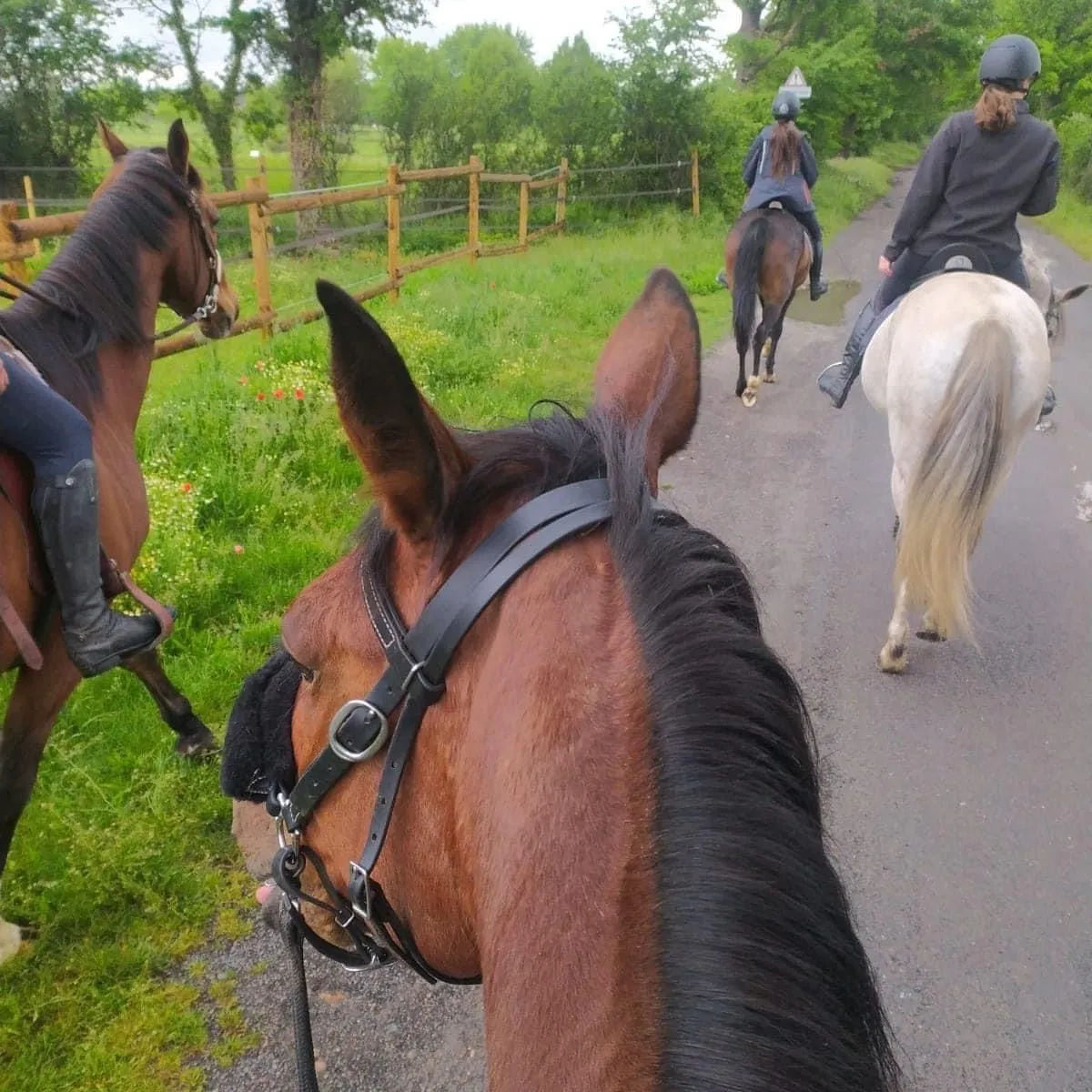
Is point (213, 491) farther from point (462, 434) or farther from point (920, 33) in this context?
point (920, 33)

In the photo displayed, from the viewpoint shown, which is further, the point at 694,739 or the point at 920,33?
the point at 920,33

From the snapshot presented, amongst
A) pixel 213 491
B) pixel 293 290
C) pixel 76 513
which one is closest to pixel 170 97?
pixel 293 290

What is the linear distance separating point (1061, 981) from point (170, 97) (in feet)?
97.1

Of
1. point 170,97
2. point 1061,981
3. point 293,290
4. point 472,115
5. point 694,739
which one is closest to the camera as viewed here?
point 694,739

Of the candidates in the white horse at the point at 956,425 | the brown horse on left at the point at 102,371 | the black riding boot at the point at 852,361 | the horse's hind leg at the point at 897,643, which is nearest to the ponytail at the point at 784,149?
the black riding boot at the point at 852,361

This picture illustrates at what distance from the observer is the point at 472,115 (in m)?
19.2

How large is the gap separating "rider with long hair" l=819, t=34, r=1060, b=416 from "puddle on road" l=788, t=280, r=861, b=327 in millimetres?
6135

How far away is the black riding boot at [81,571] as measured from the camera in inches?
93.2

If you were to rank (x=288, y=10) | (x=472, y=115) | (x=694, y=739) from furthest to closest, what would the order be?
(x=472, y=115), (x=288, y=10), (x=694, y=739)

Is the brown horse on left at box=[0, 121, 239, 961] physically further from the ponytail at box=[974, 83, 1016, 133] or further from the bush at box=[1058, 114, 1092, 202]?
the bush at box=[1058, 114, 1092, 202]

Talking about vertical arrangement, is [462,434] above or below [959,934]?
above

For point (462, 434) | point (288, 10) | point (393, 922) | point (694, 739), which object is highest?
point (288, 10)

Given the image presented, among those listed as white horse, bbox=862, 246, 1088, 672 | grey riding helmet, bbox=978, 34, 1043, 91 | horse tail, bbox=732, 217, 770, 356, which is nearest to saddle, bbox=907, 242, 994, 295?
white horse, bbox=862, 246, 1088, 672

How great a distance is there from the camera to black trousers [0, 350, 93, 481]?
224 centimetres
